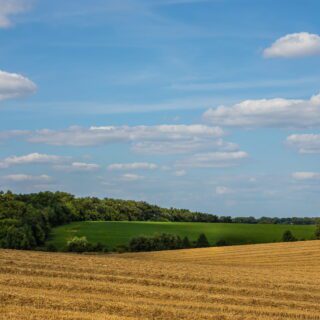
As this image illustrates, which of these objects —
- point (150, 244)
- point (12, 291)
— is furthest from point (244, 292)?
point (150, 244)

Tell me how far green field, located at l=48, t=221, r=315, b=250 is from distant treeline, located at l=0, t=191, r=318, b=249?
2.77m

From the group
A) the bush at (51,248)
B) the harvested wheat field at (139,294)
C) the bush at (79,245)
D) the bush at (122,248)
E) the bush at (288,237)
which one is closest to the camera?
the harvested wheat field at (139,294)

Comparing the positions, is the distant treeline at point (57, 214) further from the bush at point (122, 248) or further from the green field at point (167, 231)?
the bush at point (122, 248)

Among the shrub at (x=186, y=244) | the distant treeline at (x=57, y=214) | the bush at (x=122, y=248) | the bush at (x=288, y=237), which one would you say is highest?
the distant treeline at (x=57, y=214)

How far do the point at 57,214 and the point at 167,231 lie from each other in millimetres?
22080

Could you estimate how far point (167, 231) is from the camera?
266ft

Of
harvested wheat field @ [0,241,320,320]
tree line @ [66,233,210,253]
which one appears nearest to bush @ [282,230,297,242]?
tree line @ [66,233,210,253]

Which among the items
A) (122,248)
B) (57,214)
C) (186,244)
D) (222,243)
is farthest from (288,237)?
(57,214)

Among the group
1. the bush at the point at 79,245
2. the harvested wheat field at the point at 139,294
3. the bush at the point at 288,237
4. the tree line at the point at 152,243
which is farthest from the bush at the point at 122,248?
the harvested wheat field at the point at 139,294

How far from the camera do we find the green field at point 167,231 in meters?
75.9

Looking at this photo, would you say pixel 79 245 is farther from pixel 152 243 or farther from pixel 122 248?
pixel 152 243

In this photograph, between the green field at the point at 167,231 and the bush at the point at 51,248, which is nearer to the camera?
the bush at the point at 51,248

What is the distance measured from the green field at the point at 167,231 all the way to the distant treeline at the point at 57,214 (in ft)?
9.09

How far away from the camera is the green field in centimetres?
7588
